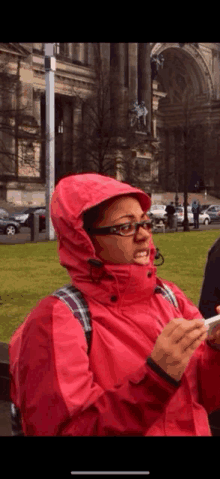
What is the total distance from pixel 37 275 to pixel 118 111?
80.6ft

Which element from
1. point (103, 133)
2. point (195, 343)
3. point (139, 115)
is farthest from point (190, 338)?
point (139, 115)

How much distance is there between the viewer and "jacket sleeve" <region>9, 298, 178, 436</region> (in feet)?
5.03

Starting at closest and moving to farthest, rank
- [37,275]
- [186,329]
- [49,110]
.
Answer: [186,329] → [37,275] → [49,110]

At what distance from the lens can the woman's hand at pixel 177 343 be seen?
1459mm

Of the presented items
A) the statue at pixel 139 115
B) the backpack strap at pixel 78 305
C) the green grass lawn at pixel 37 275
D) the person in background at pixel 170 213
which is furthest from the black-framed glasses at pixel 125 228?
the statue at pixel 139 115

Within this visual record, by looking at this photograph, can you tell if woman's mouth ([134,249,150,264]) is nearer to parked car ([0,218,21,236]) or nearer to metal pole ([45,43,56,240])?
metal pole ([45,43,56,240])

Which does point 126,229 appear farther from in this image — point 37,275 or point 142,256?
point 37,275

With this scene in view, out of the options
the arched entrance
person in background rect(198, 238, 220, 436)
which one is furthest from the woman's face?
the arched entrance

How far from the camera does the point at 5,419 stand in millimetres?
4633

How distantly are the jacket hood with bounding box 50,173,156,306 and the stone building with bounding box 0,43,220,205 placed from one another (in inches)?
978
